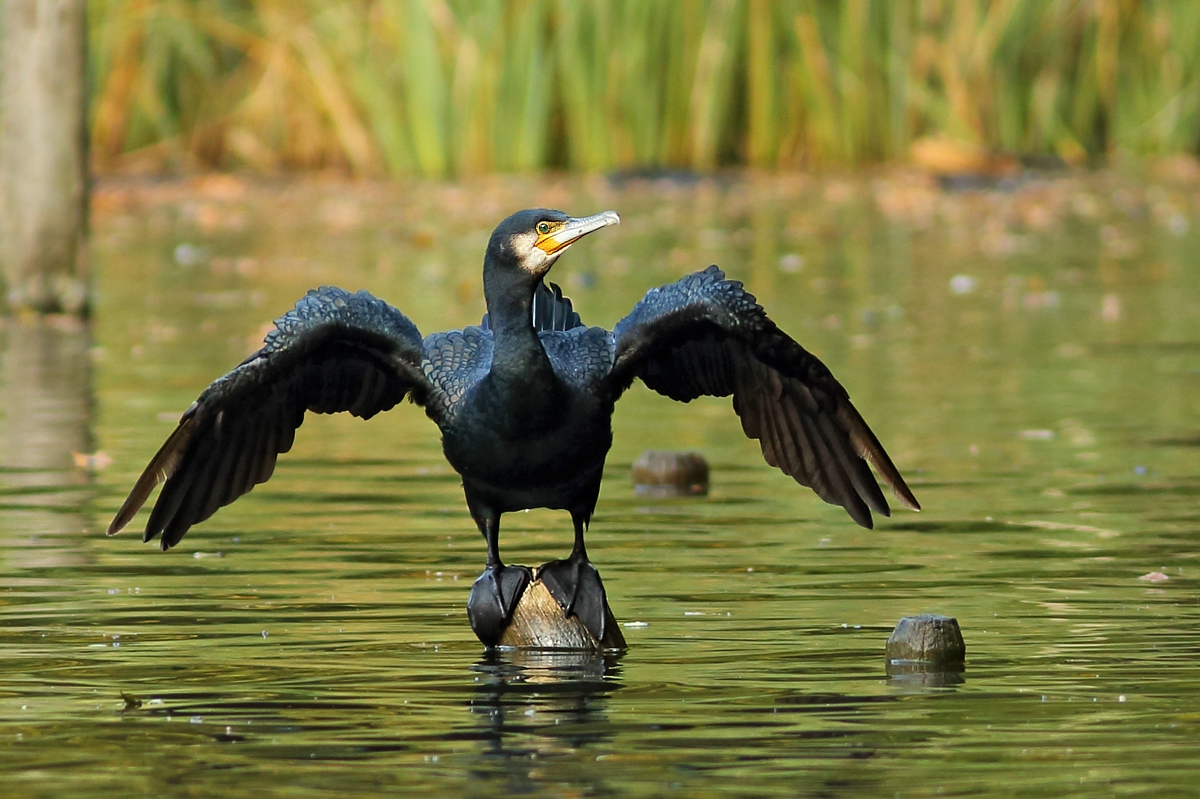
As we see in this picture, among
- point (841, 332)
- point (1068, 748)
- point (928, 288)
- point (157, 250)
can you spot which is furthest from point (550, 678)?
point (157, 250)

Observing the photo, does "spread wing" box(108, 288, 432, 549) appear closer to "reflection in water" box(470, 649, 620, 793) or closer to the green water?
the green water

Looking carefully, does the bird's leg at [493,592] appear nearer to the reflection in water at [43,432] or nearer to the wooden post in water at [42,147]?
the reflection in water at [43,432]

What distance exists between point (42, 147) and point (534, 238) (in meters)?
7.74

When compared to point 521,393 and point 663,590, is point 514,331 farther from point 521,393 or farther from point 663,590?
point 663,590

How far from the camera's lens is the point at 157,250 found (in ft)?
64.6

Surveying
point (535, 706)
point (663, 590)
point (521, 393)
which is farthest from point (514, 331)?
point (663, 590)

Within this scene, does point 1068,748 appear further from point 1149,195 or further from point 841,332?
point 1149,195

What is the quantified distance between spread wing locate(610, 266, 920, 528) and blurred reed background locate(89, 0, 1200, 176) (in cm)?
1532

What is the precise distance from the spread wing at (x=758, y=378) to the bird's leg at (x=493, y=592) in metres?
0.49

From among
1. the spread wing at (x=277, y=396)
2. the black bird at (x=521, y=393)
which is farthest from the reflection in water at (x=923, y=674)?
the spread wing at (x=277, y=396)

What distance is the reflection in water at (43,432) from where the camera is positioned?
791 centimetres

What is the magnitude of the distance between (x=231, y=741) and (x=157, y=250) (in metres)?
15.0

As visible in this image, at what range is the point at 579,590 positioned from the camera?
6.29m

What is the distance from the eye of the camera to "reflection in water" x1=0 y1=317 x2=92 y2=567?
26.0ft
